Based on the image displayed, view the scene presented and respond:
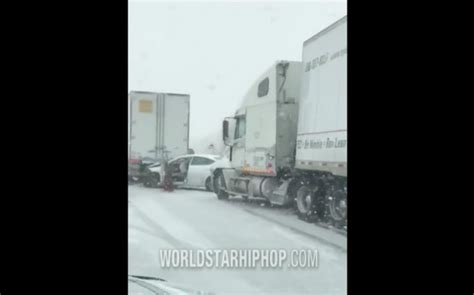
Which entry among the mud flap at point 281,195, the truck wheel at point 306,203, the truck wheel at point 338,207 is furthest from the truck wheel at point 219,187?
the truck wheel at point 338,207

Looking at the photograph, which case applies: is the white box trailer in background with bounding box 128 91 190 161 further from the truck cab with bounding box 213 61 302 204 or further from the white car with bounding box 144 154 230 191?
the truck cab with bounding box 213 61 302 204

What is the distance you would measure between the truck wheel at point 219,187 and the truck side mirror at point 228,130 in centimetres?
Result: 30

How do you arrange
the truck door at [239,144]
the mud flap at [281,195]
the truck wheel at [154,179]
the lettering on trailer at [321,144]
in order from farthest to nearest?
the truck door at [239,144] < the mud flap at [281,195] < the lettering on trailer at [321,144] < the truck wheel at [154,179]

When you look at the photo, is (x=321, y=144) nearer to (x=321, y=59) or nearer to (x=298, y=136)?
(x=298, y=136)

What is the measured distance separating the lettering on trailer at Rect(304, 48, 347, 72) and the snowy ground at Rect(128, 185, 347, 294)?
4.78 feet

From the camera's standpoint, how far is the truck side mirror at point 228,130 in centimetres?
436

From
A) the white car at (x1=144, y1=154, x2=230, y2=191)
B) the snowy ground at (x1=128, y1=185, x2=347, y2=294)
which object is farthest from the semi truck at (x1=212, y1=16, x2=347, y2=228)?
the snowy ground at (x1=128, y1=185, x2=347, y2=294)

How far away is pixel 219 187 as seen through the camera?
4496mm

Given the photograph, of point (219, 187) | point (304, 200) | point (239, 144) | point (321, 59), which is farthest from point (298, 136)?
point (219, 187)

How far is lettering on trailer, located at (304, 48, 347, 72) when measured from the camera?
461cm

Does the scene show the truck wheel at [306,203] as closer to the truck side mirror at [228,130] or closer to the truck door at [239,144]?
the truck door at [239,144]
